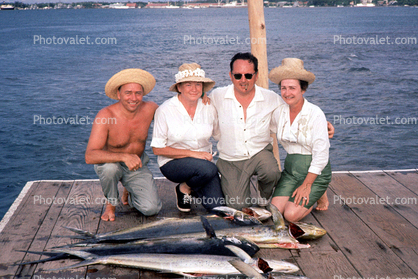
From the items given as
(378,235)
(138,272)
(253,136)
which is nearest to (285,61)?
(253,136)

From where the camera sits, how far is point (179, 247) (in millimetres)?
3342

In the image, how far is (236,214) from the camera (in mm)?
3812

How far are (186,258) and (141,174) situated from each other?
1.46m

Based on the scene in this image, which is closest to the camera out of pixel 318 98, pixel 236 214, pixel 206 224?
pixel 206 224

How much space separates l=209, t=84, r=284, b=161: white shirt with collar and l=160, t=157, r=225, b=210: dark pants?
0.38 m

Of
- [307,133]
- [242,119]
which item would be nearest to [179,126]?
[242,119]

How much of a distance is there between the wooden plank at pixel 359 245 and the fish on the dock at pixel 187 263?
628mm

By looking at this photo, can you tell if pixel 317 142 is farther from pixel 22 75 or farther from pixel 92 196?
pixel 22 75

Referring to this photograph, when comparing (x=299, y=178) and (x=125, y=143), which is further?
(x=125, y=143)

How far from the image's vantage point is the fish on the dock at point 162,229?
3.58m

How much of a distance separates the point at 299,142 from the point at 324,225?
0.86m
